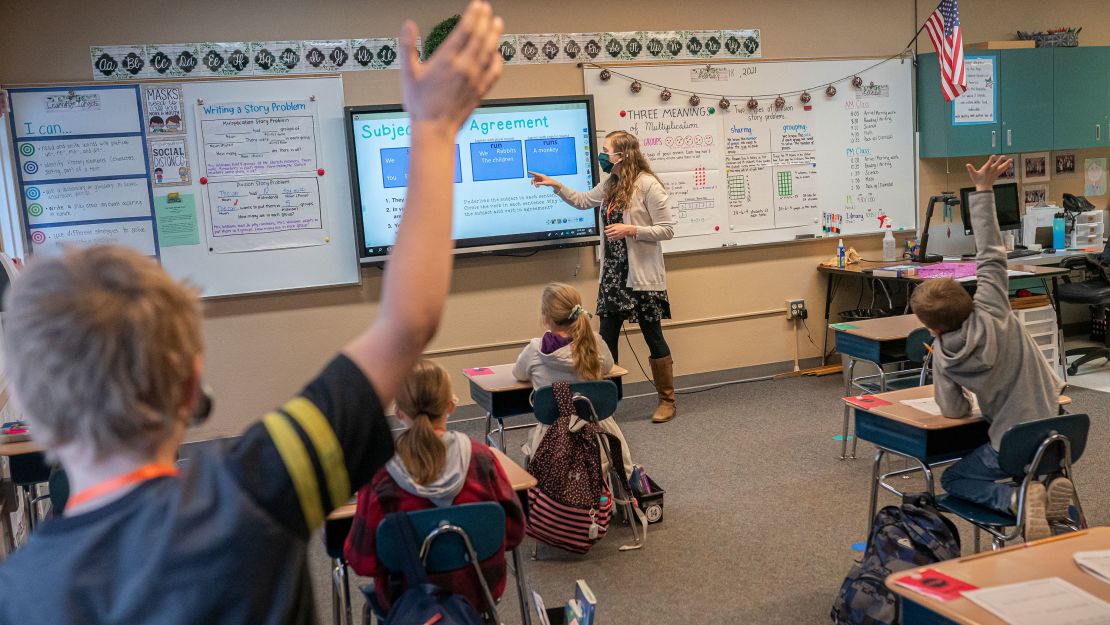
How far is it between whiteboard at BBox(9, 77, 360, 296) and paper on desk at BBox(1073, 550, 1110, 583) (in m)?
4.35

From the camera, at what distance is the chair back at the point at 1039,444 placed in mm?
2535

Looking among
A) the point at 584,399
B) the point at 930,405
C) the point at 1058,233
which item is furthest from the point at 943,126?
the point at 584,399

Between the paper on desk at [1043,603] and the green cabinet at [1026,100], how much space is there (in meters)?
5.51

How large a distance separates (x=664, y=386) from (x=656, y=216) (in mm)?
1049

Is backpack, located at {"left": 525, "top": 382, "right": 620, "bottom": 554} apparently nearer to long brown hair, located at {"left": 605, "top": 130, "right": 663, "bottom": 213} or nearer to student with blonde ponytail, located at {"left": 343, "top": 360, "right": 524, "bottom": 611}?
student with blonde ponytail, located at {"left": 343, "top": 360, "right": 524, "bottom": 611}

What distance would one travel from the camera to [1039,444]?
8.40 ft

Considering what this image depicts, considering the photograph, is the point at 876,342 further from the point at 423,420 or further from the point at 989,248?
the point at 423,420

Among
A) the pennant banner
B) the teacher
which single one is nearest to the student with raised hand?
the teacher

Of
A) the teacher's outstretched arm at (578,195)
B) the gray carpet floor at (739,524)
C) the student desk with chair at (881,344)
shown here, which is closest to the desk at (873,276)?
the gray carpet floor at (739,524)

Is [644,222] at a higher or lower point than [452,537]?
higher

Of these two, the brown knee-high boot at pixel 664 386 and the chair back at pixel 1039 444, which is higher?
the chair back at pixel 1039 444

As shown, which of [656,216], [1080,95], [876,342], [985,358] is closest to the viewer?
[985,358]

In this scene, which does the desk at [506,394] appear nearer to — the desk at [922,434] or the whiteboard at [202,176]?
the desk at [922,434]

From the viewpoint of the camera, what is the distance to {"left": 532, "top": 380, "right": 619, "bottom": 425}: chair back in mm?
3424
